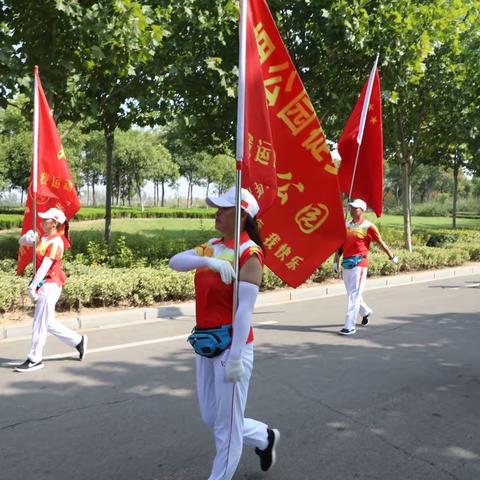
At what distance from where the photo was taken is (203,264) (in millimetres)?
2920

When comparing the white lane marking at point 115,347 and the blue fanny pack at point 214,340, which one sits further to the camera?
the white lane marking at point 115,347

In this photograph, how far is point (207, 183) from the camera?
58625 millimetres

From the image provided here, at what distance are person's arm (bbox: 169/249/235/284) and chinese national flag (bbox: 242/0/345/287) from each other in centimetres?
69

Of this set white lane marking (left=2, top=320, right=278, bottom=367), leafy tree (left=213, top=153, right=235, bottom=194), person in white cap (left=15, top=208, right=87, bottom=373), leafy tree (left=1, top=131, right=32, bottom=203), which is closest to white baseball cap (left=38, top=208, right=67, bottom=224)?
person in white cap (left=15, top=208, right=87, bottom=373)

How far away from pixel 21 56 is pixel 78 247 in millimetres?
4656

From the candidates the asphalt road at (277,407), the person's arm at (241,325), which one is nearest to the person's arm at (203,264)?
the person's arm at (241,325)

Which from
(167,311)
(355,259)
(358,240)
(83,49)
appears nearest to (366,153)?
(358,240)

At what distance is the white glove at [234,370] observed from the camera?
288 centimetres

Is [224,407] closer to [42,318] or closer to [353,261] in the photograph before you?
[42,318]

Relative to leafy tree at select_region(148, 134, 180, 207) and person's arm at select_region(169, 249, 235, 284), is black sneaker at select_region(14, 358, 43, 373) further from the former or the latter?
leafy tree at select_region(148, 134, 180, 207)

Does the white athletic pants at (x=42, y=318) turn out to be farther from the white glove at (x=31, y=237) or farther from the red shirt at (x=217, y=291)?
the red shirt at (x=217, y=291)

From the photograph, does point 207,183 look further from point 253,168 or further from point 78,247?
point 253,168

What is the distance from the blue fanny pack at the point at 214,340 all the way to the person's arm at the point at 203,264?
350 mm

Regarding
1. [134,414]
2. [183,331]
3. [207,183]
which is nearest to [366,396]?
[134,414]
